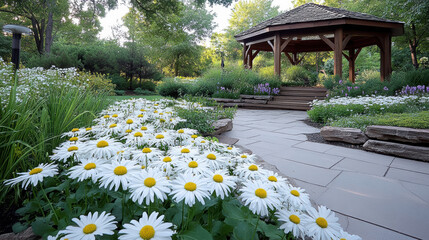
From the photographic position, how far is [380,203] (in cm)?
165

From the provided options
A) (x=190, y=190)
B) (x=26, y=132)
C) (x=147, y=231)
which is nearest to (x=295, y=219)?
(x=190, y=190)

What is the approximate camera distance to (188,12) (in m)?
25.0

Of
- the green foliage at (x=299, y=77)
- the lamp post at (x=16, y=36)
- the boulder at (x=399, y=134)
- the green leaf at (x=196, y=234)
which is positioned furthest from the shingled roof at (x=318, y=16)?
the green leaf at (x=196, y=234)

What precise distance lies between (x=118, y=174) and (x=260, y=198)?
520mm

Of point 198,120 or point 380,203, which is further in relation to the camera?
point 198,120

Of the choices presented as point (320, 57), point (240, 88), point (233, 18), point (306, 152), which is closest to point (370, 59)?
point (320, 57)

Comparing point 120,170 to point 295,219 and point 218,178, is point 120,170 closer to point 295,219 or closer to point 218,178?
point 218,178

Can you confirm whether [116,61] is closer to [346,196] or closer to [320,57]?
[346,196]

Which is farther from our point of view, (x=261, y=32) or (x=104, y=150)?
(x=261, y=32)

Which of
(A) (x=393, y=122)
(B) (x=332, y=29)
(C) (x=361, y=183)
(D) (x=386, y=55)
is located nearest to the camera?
(C) (x=361, y=183)

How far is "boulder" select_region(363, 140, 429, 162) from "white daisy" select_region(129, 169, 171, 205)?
10.3 ft

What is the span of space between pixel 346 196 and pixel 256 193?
132 centimetres

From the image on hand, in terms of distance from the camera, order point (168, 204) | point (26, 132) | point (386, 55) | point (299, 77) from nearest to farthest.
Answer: point (168, 204)
point (26, 132)
point (386, 55)
point (299, 77)

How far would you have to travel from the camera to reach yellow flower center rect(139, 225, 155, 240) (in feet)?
2.06
